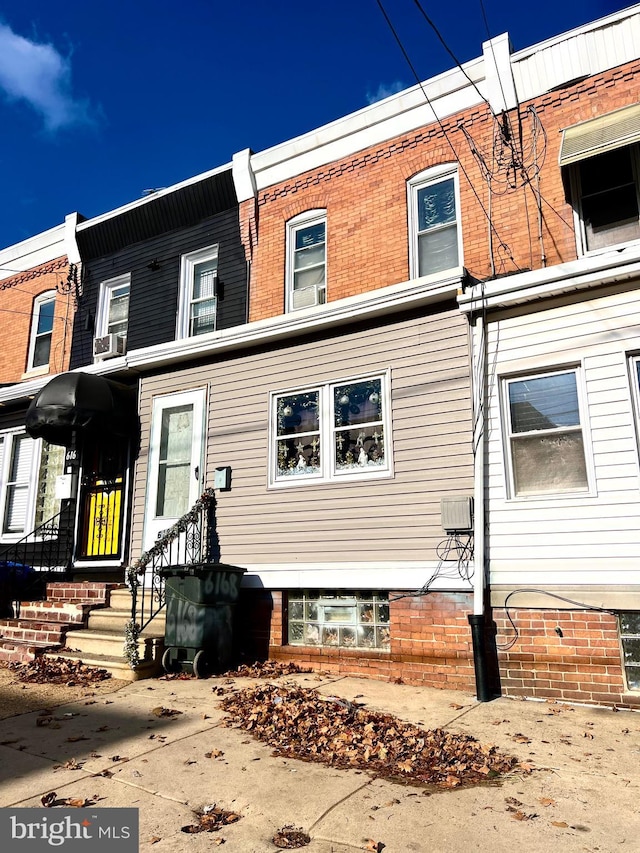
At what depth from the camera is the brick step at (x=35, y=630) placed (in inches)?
340

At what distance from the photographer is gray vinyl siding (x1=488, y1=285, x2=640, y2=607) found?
6.48 meters

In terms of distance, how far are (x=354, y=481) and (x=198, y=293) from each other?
5.99 metres

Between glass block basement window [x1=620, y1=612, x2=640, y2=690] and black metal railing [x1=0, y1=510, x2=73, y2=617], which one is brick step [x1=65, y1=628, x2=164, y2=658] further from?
glass block basement window [x1=620, y1=612, x2=640, y2=690]

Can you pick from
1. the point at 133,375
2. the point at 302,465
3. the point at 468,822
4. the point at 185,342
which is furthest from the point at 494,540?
the point at 133,375

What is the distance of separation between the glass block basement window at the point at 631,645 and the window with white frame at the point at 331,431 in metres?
3.05

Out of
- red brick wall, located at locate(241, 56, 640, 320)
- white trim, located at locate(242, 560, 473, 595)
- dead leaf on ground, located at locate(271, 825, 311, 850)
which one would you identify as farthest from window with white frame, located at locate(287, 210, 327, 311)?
dead leaf on ground, located at locate(271, 825, 311, 850)

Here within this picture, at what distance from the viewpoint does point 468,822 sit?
11.9ft

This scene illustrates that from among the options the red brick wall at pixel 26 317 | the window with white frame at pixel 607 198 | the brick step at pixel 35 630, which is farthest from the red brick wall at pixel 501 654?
the red brick wall at pixel 26 317

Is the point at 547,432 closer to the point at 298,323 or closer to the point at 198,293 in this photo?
the point at 298,323

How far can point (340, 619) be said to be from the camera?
26.4 feet

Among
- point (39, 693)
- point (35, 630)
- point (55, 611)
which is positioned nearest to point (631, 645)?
point (39, 693)

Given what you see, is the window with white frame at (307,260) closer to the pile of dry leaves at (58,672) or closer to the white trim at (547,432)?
the white trim at (547,432)

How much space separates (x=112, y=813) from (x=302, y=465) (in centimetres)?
536

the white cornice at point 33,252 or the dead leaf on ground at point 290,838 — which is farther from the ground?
the white cornice at point 33,252
